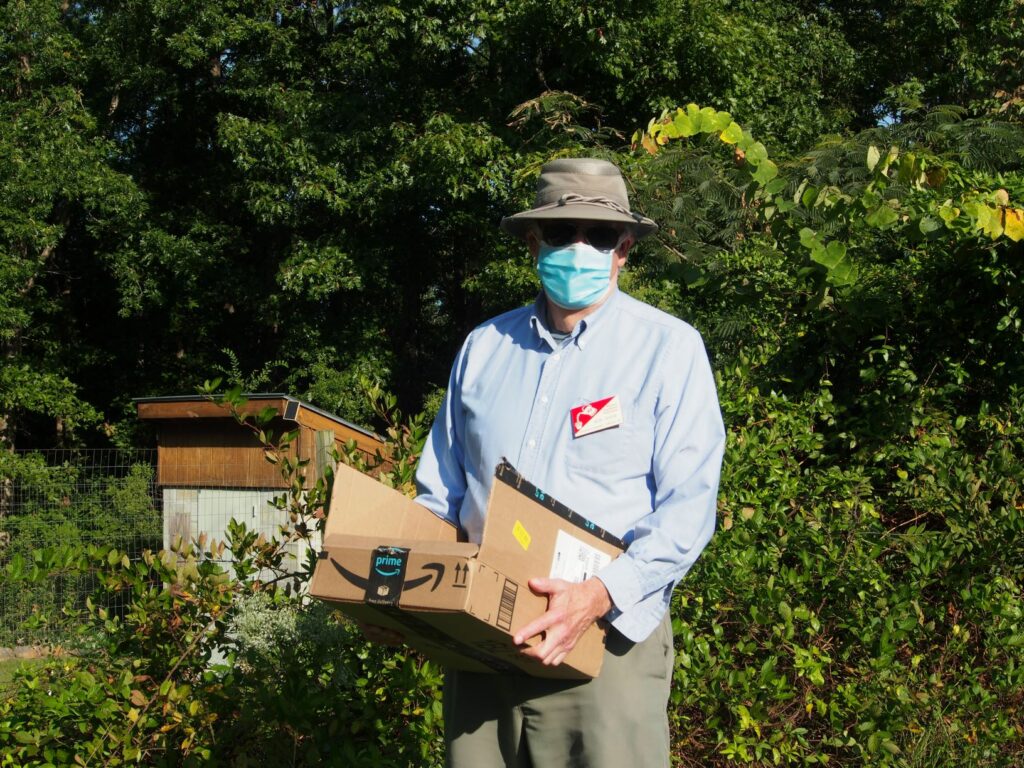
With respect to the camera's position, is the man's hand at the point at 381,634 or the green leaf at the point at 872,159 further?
the green leaf at the point at 872,159

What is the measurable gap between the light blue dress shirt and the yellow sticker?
0.17m

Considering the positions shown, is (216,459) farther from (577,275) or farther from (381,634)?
(577,275)

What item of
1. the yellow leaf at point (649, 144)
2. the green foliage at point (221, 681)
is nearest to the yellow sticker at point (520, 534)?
the green foliage at point (221, 681)

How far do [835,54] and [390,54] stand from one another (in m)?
7.42

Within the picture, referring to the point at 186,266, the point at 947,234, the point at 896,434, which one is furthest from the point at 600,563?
the point at 186,266

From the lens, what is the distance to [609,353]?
2477 mm

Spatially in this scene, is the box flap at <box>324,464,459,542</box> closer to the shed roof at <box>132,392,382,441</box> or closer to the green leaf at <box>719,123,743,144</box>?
the green leaf at <box>719,123,743,144</box>

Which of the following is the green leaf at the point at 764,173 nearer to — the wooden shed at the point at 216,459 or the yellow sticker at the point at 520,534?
the yellow sticker at the point at 520,534

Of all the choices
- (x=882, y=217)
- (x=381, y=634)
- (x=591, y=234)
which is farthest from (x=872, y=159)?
(x=381, y=634)

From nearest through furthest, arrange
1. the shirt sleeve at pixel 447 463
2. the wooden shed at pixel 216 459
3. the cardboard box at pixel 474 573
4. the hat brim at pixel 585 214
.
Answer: the cardboard box at pixel 474 573, the hat brim at pixel 585 214, the shirt sleeve at pixel 447 463, the wooden shed at pixel 216 459

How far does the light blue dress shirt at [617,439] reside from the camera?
89.4 inches

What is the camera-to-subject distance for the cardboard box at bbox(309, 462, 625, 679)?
6.72 feet

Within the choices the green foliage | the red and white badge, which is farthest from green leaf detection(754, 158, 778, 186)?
the red and white badge

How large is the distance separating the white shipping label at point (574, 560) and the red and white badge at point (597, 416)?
0.83ft
